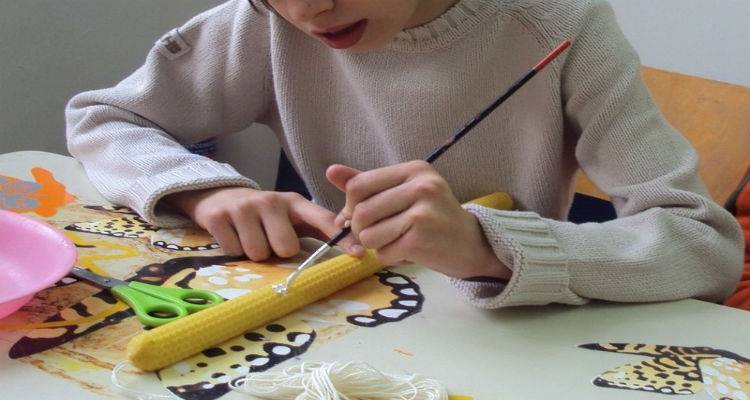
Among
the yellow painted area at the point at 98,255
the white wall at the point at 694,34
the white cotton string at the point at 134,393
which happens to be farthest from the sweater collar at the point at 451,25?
the white wall at the point at 694,34

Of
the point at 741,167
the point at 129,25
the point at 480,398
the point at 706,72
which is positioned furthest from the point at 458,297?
the point at 129,25

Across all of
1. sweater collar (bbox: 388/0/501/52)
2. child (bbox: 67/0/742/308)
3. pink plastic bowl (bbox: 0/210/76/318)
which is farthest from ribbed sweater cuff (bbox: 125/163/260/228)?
sweater collar (bbox: 388/0/501/52)

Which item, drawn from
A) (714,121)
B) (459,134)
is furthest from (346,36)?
(714,121)

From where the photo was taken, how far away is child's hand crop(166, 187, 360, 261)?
727 millimetres

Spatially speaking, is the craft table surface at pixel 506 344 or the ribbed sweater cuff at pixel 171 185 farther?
the ribbed sweater cuff at pixel 171 185

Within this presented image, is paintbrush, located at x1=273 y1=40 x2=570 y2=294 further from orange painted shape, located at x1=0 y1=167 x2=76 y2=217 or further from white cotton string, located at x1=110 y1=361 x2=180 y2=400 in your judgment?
orange painted shape, located at x1=0 y1=167 x2=76 y2=217

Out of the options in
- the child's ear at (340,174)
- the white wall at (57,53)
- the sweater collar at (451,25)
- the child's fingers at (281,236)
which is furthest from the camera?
the white wall at (57,53)

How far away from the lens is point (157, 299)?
2.01ft

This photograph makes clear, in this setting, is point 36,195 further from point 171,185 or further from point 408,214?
point 408,214

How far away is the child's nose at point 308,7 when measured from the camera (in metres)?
0.68

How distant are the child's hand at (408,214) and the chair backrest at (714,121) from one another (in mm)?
571

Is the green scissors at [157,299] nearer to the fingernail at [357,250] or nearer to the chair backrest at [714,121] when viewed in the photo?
the fingernail at [357,250]

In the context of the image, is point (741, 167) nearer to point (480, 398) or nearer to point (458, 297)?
point (458, 297)

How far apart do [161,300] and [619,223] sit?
41 cm
